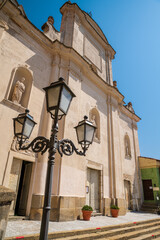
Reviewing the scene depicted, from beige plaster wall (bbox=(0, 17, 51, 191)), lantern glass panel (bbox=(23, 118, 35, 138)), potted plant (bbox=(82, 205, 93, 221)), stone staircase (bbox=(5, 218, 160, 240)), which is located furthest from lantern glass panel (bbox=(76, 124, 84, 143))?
potted plant (bbox=(82, 205, 93, 221))

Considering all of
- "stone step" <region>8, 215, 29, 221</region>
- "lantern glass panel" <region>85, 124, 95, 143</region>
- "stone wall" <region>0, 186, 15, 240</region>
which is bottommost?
"stone step" <region>8, 215, 29, 221</region>

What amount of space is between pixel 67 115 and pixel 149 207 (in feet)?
39.5

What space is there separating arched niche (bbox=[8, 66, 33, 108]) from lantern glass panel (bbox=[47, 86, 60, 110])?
5.14 metres

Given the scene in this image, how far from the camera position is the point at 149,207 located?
1468 cm

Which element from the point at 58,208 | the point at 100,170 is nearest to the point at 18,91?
the point at 58,208

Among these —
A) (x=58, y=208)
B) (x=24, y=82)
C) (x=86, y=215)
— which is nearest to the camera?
(x=58, y=208)

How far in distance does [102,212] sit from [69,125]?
5.75 metres

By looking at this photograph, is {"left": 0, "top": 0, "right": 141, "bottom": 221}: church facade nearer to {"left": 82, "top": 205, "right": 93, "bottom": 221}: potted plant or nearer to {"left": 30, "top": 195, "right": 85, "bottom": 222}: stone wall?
{"left": 30, "top": 195, "right": 85, "bottom": 222}: stone wall

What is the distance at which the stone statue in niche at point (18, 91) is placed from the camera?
7.59 metres

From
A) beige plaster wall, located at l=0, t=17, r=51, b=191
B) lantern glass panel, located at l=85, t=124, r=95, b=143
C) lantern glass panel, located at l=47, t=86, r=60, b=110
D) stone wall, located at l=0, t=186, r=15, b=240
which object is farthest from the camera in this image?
beige plaster wall, located at l=0, t=17, r=51, b=191

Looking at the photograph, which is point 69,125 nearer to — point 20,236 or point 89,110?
point 89,110

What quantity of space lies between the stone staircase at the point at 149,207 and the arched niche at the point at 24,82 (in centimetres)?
1343

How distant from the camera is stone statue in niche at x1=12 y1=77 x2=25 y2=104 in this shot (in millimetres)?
7587

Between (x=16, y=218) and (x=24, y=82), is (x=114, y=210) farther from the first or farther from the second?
(x=24, y=82)
